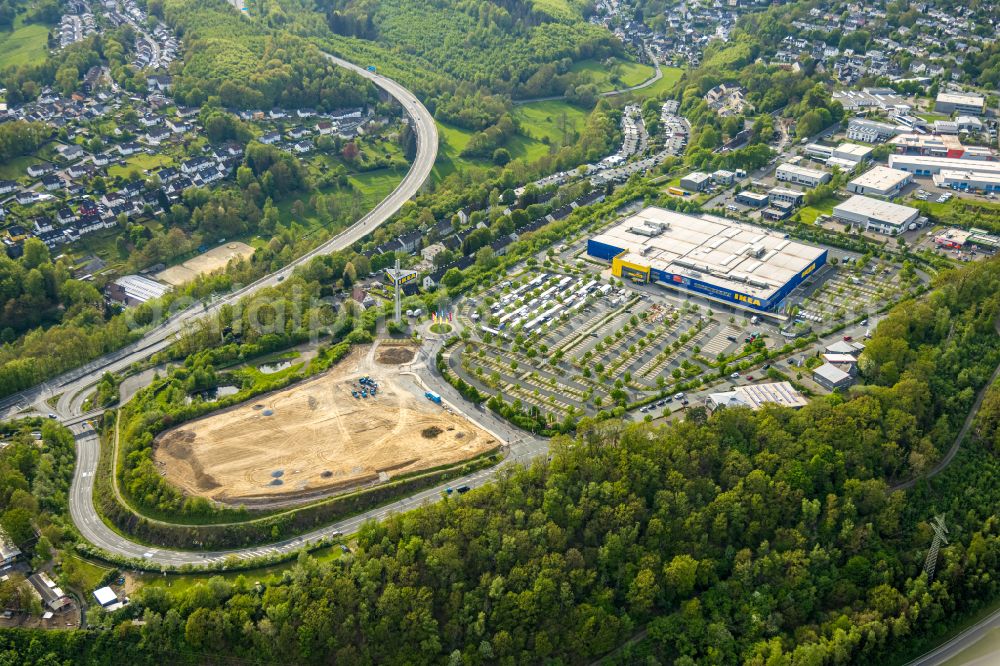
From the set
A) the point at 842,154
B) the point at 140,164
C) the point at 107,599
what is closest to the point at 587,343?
the point at 107,599

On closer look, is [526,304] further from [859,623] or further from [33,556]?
[33,556]

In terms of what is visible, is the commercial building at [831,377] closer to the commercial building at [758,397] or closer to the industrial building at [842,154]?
the commercial building at [758,397]

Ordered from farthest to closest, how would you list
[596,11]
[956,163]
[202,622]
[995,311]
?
[596,11], [956,163], [995,311], [202,622]

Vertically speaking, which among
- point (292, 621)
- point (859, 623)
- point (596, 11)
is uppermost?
point (596, 11)

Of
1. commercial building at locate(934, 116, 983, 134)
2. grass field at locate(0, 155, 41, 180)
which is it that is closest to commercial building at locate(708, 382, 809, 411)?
commercial building at locate(934, 116, 983, 134)

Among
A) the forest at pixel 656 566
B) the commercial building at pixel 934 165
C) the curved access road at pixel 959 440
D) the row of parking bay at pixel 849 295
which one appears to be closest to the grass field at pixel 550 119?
the commercial building at pixel 934 165

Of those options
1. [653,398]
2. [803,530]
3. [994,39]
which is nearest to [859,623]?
[803,530]

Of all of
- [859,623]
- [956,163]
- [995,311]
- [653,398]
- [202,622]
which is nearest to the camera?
Answer: [202,622]
